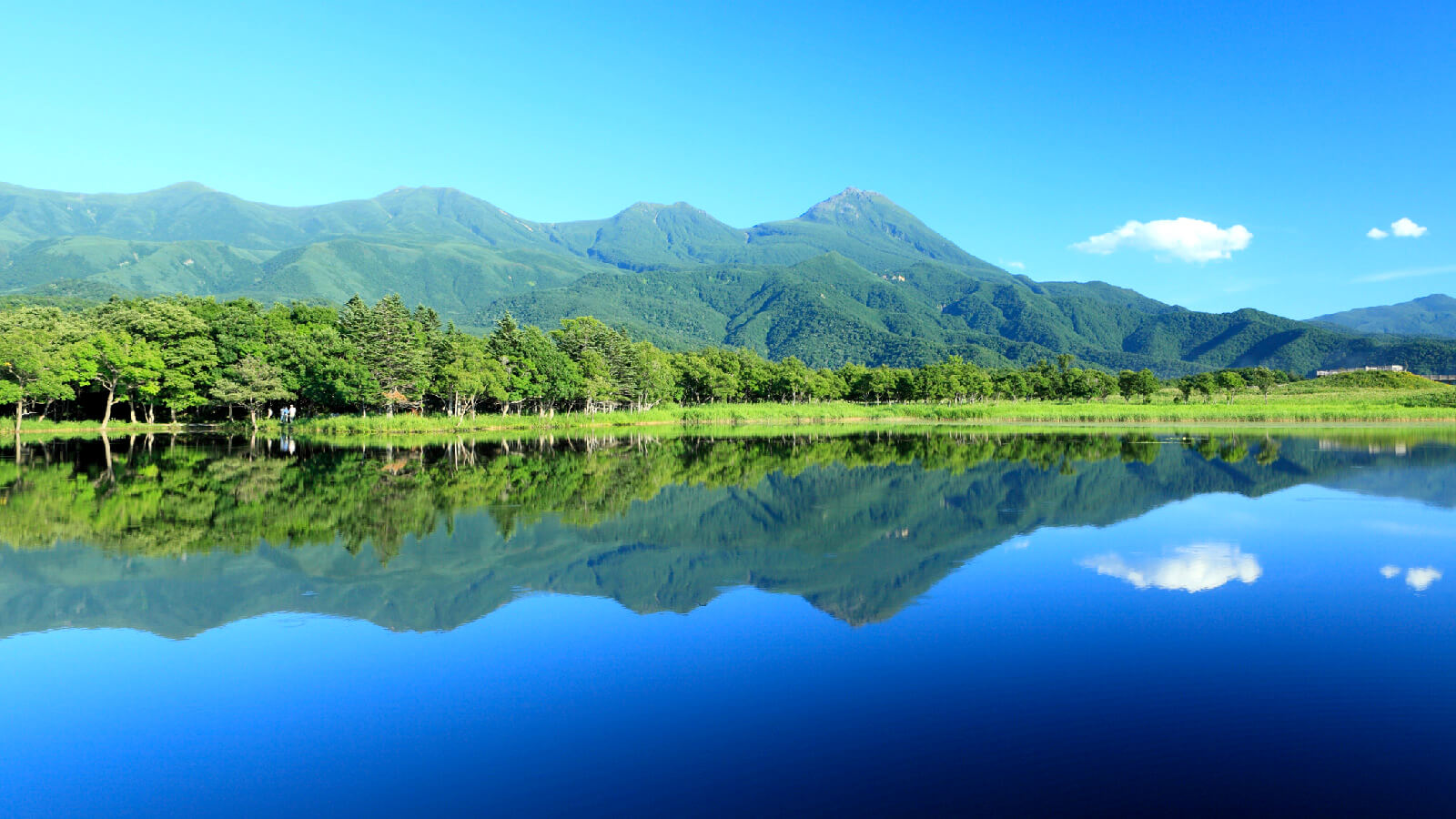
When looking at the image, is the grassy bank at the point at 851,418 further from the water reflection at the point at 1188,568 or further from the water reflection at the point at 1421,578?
the water reflection at the point at 1421,578

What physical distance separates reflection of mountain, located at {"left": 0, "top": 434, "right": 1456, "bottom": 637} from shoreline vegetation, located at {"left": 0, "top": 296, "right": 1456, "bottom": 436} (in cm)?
1528

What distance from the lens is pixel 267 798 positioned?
5.59 meters

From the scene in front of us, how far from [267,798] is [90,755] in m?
1.92

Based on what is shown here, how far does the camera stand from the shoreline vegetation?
152ft

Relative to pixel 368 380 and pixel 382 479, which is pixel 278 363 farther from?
pixel 382 479

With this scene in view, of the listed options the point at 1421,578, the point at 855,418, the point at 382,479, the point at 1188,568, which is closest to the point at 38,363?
the point at 382,479

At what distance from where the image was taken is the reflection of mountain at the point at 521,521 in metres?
11.0

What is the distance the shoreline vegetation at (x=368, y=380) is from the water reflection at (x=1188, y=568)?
43666 mm

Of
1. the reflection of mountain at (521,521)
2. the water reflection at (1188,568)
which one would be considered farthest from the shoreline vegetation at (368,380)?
the water reflection at (1188,568)

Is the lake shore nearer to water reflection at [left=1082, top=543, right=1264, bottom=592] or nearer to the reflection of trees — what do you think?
the reflection of trees

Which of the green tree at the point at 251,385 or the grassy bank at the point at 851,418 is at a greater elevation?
the green tree at the point at 251,385

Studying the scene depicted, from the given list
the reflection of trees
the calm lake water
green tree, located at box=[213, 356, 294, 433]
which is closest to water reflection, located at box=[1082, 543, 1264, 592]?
the calm lake water

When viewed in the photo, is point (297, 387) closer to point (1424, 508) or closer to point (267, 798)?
point (267, 798)

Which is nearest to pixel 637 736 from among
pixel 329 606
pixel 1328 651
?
pixel 329 606
